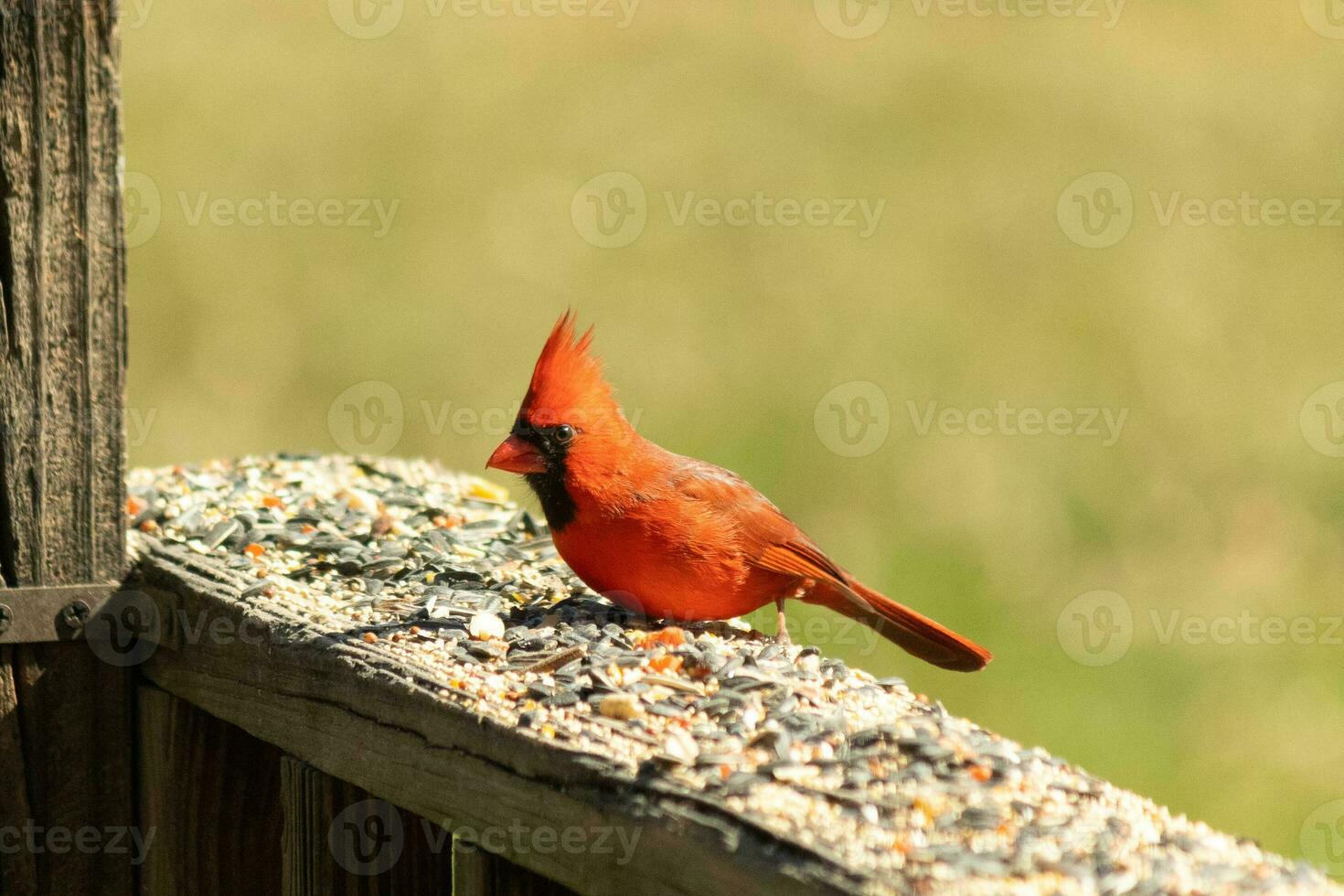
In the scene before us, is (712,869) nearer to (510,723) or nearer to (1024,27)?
(510,723)

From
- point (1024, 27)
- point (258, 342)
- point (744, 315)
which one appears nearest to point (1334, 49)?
point (1024, 27)

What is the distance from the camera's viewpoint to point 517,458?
3.07 metres

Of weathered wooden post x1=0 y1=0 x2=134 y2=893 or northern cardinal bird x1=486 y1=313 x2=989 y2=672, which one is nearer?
weathered wooden post x1=0 y1=0 x2=134 y2=893
